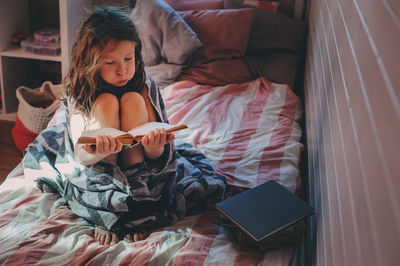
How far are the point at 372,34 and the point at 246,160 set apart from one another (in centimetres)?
88

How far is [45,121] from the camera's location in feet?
7.00

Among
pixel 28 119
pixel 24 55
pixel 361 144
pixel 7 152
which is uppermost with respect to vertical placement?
pixel 361 144

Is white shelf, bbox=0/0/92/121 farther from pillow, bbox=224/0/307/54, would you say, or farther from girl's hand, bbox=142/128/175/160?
girl's hand, bbox=142/128/175/160

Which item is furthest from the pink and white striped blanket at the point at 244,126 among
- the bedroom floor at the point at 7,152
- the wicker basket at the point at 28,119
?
the bedroom floor at the point at 7,152

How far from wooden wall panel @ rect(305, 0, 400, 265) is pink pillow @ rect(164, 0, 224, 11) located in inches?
49.7

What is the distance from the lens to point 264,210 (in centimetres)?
120

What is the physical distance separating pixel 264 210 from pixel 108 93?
1.86ft

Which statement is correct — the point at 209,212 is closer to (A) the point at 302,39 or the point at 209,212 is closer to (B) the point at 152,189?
(B) the point at 152,189

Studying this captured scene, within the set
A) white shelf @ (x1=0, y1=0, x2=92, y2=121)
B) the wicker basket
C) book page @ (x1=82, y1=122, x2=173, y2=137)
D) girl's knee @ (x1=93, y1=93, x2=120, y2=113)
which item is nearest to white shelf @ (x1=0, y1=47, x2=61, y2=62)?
white shelf @ (x1=0, y1=0, x2=92, y2=121)

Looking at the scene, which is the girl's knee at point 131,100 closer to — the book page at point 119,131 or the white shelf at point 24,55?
the book page at point 119,131

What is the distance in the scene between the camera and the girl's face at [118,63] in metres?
1.20

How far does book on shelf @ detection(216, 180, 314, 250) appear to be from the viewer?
114 centimetres

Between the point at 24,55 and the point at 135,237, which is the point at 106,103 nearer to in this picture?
the point at 135,237

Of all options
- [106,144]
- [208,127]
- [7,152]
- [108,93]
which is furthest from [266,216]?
[7,152]
